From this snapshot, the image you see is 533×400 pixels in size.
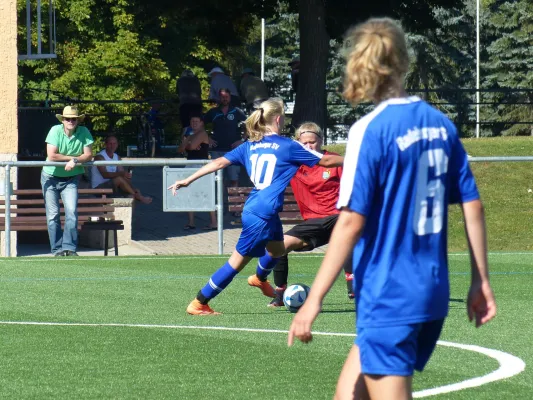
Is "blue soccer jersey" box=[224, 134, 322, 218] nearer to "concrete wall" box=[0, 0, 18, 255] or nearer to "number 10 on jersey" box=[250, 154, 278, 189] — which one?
"number 10 on jersey" box=[250, 154, 278, 189]

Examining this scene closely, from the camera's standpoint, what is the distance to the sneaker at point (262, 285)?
11.1m

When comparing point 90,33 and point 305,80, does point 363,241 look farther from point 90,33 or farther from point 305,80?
point 90,33

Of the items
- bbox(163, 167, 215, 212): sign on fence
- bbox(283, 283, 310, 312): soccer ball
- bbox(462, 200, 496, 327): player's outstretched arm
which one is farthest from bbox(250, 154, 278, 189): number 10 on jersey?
bbox(163, 167, 215, 212): sign on fence

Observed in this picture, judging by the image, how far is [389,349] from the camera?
414cm

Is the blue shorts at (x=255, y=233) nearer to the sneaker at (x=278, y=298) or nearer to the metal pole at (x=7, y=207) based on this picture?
the sneaker at (x=278, y=298)

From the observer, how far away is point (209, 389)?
685 centimetres

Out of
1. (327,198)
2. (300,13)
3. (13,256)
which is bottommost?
(13,256)

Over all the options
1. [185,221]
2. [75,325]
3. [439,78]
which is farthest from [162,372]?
[439,78]

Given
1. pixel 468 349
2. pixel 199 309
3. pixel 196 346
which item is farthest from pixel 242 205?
pixel 468 349

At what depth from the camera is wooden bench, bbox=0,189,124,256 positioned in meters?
18.1

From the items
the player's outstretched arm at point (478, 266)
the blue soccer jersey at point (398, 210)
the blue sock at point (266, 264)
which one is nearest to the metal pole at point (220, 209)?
the blue sock at point (266, 264)

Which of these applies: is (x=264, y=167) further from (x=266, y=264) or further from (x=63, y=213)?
(x=63, y=213)

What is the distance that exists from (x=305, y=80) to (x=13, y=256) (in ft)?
36.3

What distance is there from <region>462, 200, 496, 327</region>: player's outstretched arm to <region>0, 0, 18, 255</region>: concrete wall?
16417mm
